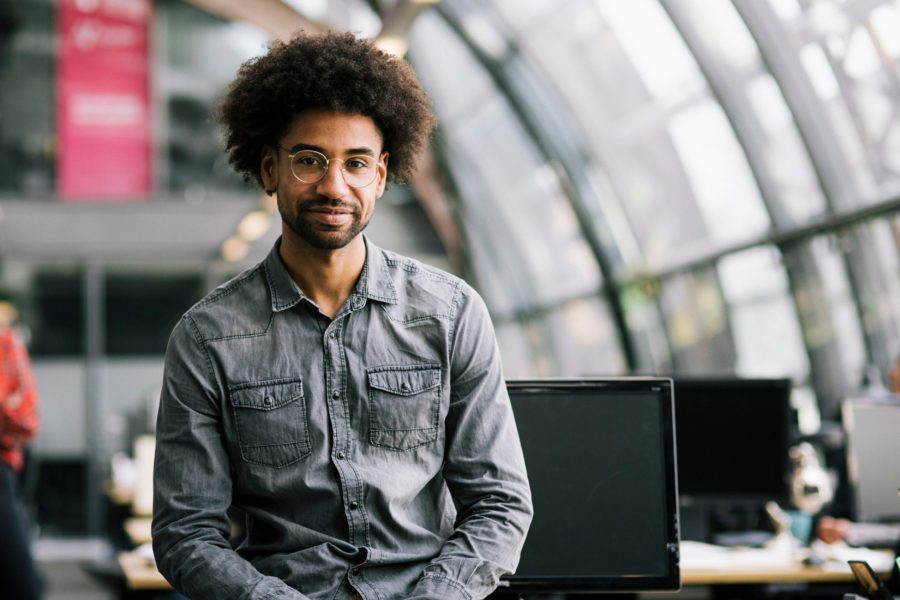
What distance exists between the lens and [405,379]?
81.9 inches

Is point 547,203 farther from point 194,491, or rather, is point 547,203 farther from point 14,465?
point 194,491

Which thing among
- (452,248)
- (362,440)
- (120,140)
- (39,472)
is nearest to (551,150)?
(452,248)

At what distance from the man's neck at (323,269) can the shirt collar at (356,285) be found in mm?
18

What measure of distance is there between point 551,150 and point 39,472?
5.79 metres

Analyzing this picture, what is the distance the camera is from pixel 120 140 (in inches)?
479

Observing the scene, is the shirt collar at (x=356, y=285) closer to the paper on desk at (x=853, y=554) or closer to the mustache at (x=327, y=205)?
the mustache at (x=327, y=205)

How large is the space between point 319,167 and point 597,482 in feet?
3.34

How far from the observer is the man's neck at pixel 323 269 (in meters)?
2.12

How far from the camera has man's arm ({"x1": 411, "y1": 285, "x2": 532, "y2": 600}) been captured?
6.72ft

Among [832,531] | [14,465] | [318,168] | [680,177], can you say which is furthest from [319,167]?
[680,177]

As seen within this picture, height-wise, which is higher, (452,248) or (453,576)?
(452,248)

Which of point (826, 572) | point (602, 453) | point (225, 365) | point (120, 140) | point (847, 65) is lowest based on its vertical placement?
point (826, 572)

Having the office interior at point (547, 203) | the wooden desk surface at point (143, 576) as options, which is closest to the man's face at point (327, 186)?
the office interior at point (547, 203)

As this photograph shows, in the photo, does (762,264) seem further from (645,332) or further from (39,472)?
(39,472)
